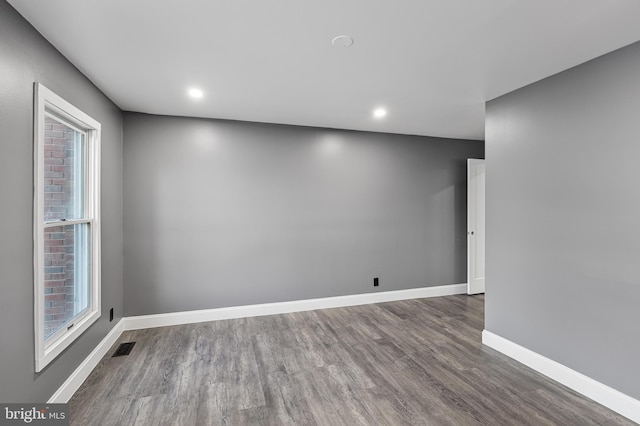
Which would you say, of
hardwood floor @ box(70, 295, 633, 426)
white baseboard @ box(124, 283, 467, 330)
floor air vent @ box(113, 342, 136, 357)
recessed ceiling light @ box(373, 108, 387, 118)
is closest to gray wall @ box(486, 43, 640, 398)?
hardwood floor @ box(70, 295, 633, 426)

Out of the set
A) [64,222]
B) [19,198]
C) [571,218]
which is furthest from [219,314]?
[571,218]

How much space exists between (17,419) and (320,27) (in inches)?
109

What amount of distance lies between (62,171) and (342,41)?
2.29 m

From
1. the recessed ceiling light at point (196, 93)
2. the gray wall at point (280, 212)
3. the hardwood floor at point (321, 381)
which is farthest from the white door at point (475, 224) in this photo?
the recessed ceiling light at point (196, 93)

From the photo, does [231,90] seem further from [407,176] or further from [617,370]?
[617,370]

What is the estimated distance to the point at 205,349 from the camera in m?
2.95

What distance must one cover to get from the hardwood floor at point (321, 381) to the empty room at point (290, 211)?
0.02 m

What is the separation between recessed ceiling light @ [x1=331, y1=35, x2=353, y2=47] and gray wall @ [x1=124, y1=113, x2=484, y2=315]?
2085 mm

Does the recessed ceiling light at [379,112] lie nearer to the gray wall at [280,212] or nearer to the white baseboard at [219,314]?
the gray wall at [280,212]

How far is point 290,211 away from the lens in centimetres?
400

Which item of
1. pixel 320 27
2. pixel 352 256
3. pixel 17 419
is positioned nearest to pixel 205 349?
pixel 17 419

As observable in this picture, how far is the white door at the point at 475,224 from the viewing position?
185 inches

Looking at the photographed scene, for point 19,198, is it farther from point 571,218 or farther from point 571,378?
point 571,378

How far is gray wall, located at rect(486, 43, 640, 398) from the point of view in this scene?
2037mm
